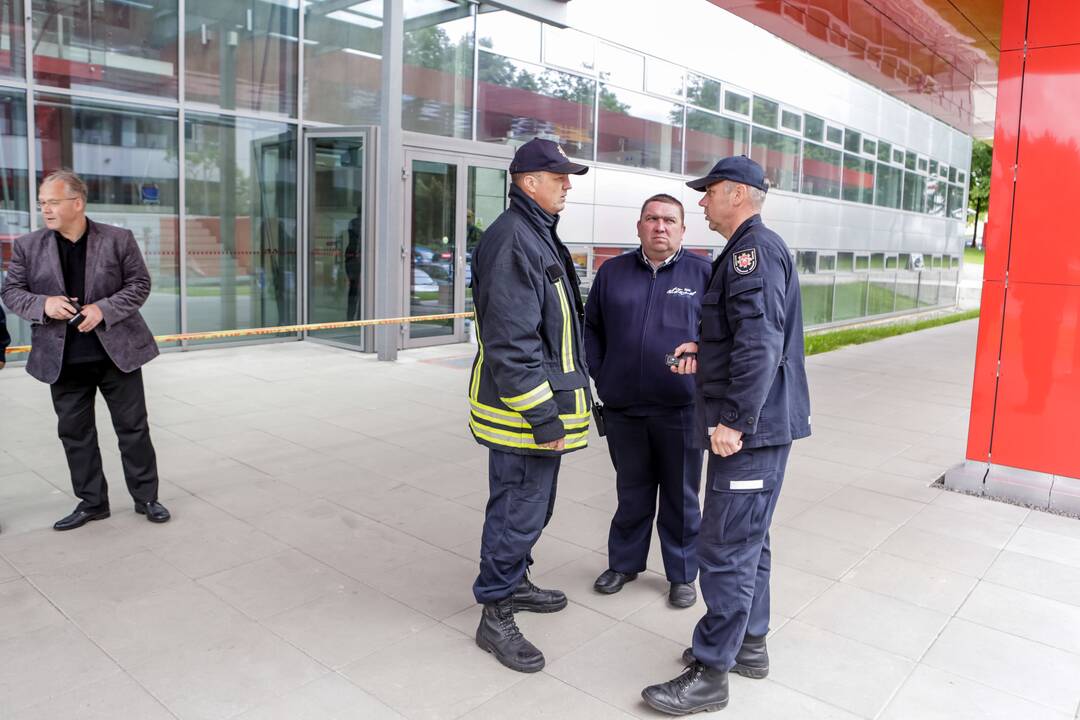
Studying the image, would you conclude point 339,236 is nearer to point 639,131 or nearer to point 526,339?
point 639,131

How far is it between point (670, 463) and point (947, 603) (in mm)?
1418

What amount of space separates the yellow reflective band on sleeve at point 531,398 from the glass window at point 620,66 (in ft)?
36.4

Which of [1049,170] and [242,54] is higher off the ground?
[242,54]

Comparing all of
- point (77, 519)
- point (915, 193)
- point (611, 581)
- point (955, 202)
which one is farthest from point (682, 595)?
point (955, 202)

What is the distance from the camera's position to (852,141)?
20.0 meters

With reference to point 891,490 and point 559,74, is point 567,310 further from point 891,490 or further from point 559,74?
point 559,74

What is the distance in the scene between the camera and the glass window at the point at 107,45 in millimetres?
9211

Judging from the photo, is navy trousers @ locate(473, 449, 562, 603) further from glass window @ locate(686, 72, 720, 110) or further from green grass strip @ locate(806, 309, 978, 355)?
glass window @ locate(686, 72, 720, 110)

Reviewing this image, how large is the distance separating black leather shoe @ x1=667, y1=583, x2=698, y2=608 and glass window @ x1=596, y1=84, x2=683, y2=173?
1035cm

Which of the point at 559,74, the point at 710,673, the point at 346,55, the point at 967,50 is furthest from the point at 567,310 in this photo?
the point at 559,74

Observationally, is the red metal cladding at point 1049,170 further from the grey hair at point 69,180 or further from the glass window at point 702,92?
the glass window at point 702,92

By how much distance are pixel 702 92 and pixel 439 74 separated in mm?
5704

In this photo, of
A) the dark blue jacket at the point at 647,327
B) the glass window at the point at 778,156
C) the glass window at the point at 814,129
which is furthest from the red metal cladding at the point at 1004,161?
the glass window at the point at 814,129

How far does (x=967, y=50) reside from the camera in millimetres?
9648
